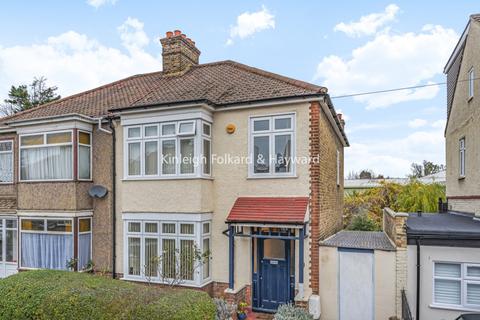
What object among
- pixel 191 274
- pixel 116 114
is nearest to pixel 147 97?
pixel 116 114

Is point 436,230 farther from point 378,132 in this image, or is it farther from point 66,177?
point 378,132

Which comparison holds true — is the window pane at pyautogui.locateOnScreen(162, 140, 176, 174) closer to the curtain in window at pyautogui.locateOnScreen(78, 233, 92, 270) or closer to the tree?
the curtain in window at pyautogui.locateOnScreen(78, 233, 92, 270)

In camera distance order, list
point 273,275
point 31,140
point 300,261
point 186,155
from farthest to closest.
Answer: point 31,140 → point 186,155 → point 273,275 → point 300,261

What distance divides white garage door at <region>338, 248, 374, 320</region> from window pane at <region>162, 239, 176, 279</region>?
4.91 m

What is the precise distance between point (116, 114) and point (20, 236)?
5.88m

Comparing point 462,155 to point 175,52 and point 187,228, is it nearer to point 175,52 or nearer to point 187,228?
point 187,228

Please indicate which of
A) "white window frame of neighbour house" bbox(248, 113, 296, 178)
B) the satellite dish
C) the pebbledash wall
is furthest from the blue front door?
the satellite dish

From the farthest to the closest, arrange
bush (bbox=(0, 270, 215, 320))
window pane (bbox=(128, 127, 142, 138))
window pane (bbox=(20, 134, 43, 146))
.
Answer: window pane (bbox=(20, 134, 43, 146)) → window pane (bbox=(128, 127, 142, 138)) → bush (bbox=(0, 270, 215, 320))

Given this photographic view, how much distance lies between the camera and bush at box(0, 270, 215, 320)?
642 cm

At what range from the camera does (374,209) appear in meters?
21.5

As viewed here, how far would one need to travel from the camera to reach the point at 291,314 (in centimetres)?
751

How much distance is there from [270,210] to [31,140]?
920cm

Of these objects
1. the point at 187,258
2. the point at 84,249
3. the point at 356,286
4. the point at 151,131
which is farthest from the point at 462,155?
the point at 84,249

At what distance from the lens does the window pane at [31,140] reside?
11.5 metres
